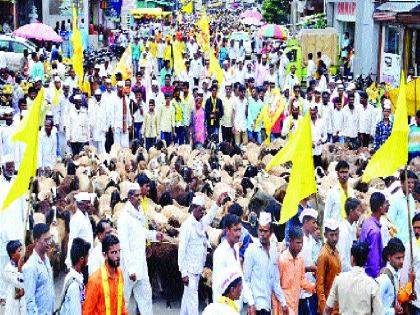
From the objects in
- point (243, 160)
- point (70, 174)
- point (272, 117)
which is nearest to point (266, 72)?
point (272, 117)

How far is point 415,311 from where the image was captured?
8.38 meters

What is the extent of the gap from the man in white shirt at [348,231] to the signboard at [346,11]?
25.4 m

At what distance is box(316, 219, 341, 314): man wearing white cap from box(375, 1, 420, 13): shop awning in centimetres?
1655

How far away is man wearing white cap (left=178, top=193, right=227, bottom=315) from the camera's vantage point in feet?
31.8

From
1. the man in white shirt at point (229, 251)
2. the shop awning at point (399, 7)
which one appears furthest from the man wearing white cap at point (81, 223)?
the shop awning at point (399, 7)

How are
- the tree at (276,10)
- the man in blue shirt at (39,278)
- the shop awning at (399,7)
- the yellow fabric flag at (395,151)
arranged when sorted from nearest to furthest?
the man in blue shirt at (39,278), the yellow fabric flag at (395,151), the shop awning at (399,7), the tree at (276,10)

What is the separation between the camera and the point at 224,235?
8750 mm

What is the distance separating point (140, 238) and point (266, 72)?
16017 millimetres

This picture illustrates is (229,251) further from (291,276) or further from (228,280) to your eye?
(228,280)

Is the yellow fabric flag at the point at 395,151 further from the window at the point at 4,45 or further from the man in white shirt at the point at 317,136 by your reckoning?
the window at the point at 4,45

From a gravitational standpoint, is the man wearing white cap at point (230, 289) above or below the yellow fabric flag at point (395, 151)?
below

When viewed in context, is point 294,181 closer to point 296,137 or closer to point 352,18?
point 296,137

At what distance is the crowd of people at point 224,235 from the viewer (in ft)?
24.8

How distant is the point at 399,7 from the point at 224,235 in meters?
19.2
